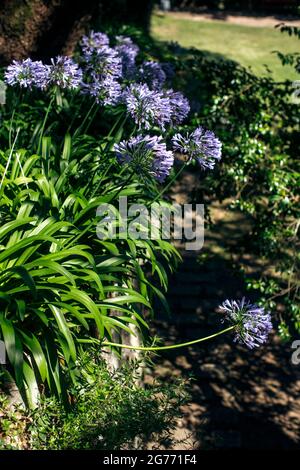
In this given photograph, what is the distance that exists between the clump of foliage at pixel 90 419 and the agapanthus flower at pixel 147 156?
116cm

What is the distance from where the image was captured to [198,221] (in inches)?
314

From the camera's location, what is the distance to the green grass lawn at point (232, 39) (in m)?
15.4

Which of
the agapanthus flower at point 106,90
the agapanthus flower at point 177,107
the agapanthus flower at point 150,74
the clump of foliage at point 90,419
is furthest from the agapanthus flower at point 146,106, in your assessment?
the clump of foliage at point 90,419

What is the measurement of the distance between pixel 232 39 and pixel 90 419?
1529 centimetres

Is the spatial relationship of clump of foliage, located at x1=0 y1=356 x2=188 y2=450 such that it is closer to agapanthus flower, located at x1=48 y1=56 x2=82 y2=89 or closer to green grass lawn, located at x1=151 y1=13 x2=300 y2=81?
agapanthus flower, located at x1=48 y1=56 x2=82 y2=89

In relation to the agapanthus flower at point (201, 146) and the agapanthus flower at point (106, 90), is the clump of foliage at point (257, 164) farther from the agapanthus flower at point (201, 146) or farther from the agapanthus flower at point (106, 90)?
the agapanthus flower at point (201, 146)

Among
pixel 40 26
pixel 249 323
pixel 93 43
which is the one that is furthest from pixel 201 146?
pixel 40 26

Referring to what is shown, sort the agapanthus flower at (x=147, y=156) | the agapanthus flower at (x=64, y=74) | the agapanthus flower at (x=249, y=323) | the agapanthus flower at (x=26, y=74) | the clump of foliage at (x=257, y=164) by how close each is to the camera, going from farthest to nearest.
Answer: the clump of foliage at (x=257, y=164)
the agapanthus flower at (x=64, y=74)
the agapanthus flower at (x=26, y=74)
the agapanthus flower at (x=147, y=156)
the agapanthus flower at (x=249, y=323)

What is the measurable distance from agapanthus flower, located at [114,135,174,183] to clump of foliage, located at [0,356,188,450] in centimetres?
116

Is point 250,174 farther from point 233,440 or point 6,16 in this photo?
point 6,16
